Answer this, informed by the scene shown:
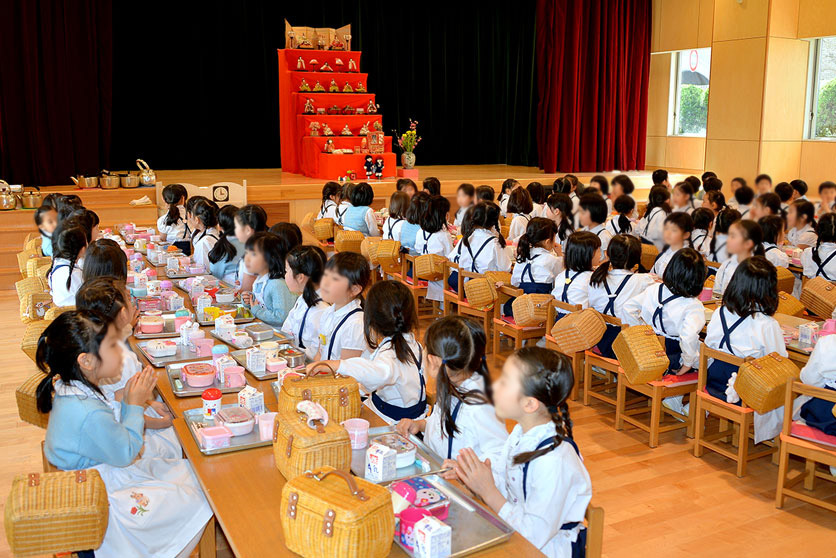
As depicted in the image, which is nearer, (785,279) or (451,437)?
(451,437)

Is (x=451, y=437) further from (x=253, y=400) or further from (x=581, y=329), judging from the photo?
(x=581, y=329)

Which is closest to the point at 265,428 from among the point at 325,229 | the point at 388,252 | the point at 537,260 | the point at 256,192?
the point at 537,260

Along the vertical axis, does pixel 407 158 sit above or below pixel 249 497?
above

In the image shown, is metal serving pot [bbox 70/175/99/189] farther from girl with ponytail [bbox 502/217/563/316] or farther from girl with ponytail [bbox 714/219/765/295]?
girl with ponytail [bbox 714/219/765/295]

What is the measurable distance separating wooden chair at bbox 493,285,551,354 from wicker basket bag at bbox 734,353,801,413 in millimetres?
2008

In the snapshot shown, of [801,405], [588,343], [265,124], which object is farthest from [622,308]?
[265,124]

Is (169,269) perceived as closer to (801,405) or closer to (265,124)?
(801,405)

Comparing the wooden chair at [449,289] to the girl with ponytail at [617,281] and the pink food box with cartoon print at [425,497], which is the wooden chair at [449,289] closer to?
the girl with ponytail at [617,281]

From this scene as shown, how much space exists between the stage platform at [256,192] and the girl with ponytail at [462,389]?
7.90 metres

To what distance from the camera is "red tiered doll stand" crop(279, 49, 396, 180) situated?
11.8 m

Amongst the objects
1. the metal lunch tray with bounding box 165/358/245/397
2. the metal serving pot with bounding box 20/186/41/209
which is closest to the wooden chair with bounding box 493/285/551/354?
the metal lunch tray with bounding box 165/358/245/397

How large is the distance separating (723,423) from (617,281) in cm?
111

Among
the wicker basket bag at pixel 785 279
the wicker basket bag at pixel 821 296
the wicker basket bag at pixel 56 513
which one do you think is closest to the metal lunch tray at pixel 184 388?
the wicker basket bag at pixel 56 513

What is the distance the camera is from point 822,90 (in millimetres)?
11766
